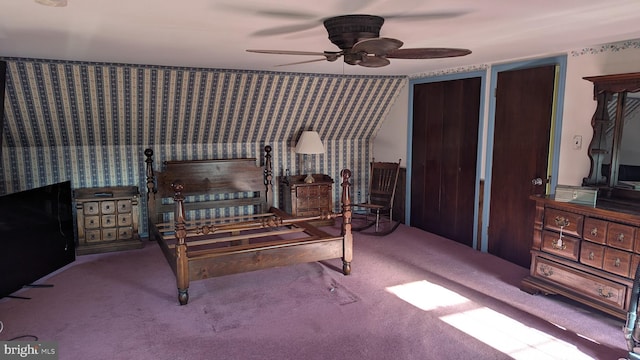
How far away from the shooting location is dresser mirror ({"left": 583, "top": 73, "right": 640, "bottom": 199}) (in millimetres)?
3209

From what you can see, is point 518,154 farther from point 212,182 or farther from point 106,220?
point 106,220

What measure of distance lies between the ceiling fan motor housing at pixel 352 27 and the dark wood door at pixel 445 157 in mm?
2600

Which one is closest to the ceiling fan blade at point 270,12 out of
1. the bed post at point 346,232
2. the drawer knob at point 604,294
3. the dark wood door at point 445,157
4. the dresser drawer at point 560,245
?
the bed post at point 346,232

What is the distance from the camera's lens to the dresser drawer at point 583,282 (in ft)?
9.86

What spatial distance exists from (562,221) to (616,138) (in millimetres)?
769

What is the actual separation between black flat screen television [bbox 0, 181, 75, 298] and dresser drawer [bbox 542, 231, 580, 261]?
13.8 feet

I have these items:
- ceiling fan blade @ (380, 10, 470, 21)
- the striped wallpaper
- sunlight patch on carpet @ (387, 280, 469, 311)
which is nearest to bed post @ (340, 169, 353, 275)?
sunlight patch on carpet @ (387, 280, 469, 311)

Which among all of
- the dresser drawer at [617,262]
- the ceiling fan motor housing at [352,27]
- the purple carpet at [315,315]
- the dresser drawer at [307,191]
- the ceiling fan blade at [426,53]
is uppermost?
the ceiling fan motor housing at [352,27]

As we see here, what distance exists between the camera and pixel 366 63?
2732mm

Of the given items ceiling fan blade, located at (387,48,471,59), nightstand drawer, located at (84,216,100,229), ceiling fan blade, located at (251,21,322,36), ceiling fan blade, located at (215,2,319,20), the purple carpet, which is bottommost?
the purple carpet

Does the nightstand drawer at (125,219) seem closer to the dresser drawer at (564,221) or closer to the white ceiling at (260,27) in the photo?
the white ceiling at (260,27)

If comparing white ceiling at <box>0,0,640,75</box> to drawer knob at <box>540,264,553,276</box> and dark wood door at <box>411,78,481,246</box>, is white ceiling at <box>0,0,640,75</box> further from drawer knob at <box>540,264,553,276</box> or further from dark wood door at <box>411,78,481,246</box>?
drawer knob at <box>540,264,553,276</box>

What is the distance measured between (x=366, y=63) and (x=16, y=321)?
3126 mm

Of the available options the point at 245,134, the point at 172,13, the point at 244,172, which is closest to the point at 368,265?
the point at 244,172
